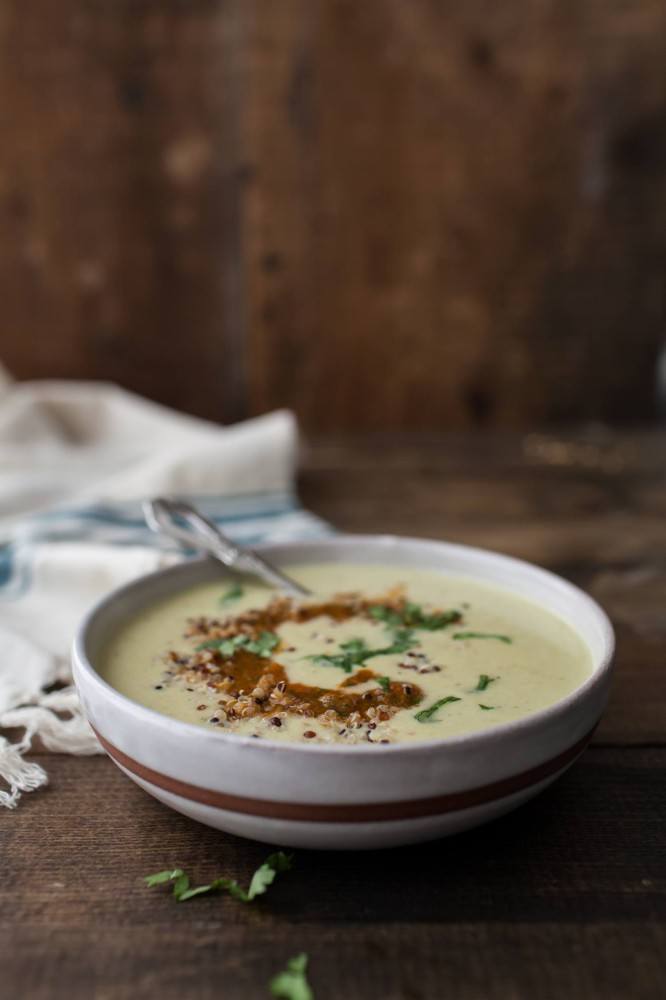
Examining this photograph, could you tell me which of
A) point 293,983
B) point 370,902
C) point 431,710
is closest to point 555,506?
point 431,710

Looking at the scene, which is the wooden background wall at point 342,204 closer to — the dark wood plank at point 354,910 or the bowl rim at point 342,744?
the bowl rim at point 342,744

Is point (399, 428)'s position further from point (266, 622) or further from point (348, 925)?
point (348, 925)

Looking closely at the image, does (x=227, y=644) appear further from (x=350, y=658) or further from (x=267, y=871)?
(x=267, y=871)

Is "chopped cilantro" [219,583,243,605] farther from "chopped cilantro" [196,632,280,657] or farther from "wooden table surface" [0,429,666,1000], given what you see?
"wooden table surface" [0,429,666,1000]

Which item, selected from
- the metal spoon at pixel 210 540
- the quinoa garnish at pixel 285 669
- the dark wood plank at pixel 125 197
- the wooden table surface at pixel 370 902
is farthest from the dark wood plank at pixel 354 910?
the dark wood plank at pixel 125 197

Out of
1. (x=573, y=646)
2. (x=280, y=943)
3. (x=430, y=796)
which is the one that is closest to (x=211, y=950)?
(x=280, y=943)

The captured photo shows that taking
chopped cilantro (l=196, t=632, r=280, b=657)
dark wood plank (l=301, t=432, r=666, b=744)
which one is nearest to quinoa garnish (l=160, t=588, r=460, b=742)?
chopped cilantro (l=196, t=632, r=280, b=657)
